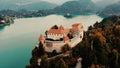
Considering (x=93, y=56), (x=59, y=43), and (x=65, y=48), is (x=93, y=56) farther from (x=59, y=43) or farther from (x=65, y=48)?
(x=59, y=43)

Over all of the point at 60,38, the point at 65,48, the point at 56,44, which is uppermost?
the point at 60,38

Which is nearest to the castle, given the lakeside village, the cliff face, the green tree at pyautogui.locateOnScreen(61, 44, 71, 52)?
the lakeside village

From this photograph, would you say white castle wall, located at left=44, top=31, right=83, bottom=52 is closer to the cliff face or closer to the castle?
the castle

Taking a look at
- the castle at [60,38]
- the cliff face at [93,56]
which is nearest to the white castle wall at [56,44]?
the castle at [60,38]

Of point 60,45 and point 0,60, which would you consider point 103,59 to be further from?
point 0,60

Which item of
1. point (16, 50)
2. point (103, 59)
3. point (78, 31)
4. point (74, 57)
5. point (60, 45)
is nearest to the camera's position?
point (103, 59)

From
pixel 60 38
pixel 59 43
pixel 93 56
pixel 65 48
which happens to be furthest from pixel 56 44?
pixel 93 56

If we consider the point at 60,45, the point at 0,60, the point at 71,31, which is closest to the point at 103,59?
the point at 60,45
